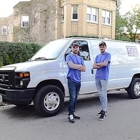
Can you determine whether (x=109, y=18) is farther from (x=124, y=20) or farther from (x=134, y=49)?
(x=134, y=49)

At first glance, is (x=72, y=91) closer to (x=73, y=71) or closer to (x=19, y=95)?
(x=73, y=71)

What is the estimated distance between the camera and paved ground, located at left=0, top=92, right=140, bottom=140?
4789 millimetres

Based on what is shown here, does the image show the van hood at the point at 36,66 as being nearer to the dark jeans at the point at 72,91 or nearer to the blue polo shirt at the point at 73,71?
the blue polo shirt at the point at 73,71

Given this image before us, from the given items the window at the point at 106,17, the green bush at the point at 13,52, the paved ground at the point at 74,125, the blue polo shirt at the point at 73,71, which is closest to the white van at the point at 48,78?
the paved ground at the point at 74,125

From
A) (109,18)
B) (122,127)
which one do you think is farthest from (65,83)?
(109,18)

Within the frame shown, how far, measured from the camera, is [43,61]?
6.28 meters

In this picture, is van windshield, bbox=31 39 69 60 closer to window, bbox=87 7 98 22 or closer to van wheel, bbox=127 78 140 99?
van wheel, bbox=127 78 140 99

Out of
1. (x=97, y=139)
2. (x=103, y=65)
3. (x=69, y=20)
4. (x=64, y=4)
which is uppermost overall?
(x=64, y=4)

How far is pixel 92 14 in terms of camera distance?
25641 millimetres

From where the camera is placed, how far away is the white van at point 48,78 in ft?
19.2

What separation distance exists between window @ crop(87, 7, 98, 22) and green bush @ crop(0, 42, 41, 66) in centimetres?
1256

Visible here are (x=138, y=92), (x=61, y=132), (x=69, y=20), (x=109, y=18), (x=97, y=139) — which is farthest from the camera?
(x=109, y=18)

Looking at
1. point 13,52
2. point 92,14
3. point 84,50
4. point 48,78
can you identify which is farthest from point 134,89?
point 92,14

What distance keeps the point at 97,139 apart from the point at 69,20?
21.0 meters
